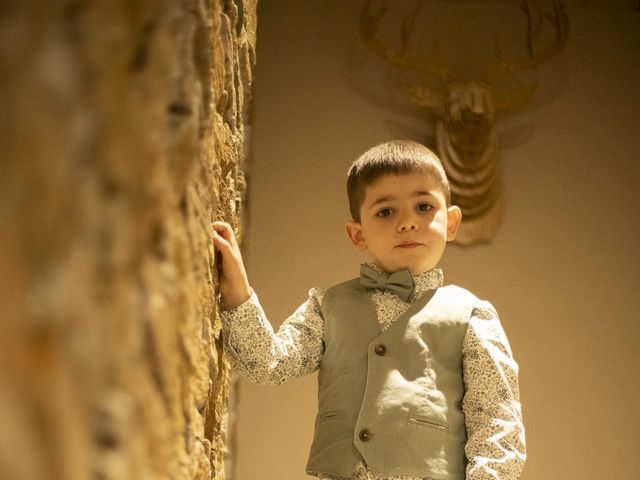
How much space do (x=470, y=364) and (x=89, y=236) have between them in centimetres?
79

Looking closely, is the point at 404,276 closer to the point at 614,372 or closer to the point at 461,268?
the point at 461,268

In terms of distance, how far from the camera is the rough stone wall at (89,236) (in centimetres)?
23

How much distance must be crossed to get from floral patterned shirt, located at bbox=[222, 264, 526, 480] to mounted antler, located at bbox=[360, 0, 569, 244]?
1532mm

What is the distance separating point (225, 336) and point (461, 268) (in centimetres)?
177

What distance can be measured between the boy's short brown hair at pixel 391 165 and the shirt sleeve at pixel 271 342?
192 millimetres

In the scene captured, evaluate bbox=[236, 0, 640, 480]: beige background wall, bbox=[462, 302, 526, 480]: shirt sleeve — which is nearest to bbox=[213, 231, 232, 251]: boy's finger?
bbox=[462, 302, 526, 480]: shirt sleeve

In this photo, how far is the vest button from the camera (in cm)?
92

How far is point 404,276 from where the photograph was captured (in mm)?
1049

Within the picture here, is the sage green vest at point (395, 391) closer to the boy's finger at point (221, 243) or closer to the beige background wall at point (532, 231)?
the boy's finger at point (221, 243)

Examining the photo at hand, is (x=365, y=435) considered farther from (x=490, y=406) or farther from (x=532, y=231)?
(x=532, y=231)

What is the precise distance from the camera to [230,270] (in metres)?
0.85

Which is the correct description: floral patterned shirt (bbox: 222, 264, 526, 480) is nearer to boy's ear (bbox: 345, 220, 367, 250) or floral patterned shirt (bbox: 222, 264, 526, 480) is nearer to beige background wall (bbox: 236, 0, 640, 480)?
boy's ear (bbox: 345, 220, 367, 250)

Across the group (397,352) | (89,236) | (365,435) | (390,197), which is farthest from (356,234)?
(89,236)

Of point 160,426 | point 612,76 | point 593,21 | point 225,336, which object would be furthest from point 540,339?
point 160,426
